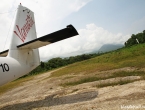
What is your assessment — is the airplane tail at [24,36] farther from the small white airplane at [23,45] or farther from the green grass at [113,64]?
the green grass at [113,64]

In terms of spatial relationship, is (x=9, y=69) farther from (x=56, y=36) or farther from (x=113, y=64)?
(x=113, y=64)

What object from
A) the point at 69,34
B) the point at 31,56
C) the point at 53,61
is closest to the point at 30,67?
the point at 31,56

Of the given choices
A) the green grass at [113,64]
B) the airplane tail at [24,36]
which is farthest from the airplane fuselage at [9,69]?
the green grass at [113,64]

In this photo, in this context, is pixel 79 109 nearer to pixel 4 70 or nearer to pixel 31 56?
pixel 4 70

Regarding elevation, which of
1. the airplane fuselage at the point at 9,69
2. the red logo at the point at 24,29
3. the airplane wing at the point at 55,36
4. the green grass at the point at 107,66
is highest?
the red logo at the point at 24,29

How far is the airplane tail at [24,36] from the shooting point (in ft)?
32.5

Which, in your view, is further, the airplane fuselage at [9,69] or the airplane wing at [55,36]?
the airplane fuselage at [9,69]

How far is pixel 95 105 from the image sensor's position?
23.3 feet

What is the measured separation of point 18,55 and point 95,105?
5.40 meters

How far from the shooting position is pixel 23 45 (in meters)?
9.62

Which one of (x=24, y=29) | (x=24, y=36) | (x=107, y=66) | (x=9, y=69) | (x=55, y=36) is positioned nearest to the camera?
(x=55, y=36)

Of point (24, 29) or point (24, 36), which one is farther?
point (24, 29)

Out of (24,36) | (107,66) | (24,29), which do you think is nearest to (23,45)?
(24,36)

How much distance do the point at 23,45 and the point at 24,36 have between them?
140cm
